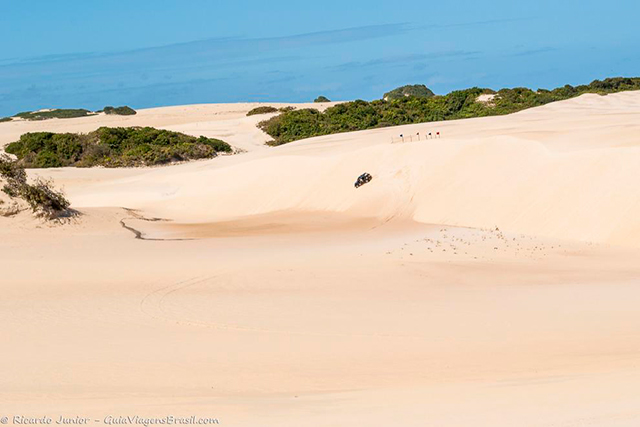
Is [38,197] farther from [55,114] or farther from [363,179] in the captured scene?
[55,114]

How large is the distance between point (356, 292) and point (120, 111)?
61077 millimetres

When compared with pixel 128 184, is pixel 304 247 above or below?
below

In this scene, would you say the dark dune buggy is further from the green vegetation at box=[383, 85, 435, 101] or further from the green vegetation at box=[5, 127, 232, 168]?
the green vegetation at box=[383, 85, 435, 101]

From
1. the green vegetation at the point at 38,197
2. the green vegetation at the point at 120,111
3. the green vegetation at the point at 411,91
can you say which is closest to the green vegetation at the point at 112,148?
the green vegetation at the point at 38,197

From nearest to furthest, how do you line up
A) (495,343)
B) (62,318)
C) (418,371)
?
(418,371)
(495,343)
(62,318)

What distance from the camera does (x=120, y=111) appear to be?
72.4 meters

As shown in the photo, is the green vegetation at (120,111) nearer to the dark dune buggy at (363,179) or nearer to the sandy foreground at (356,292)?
the sandy foreground at (356,292)

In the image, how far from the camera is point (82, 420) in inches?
302

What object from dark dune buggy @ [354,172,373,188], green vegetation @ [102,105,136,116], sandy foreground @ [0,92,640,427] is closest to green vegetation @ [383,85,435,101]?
green vegetation @ [102,105,136,116]

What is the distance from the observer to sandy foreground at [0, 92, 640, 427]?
8.35 metres

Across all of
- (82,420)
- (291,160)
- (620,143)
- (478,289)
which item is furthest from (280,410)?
(291,160)

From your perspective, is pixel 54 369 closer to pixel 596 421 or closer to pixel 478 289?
pixel 596 421

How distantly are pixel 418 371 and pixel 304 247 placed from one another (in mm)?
10327

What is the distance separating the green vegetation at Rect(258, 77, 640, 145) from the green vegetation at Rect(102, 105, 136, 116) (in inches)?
762
